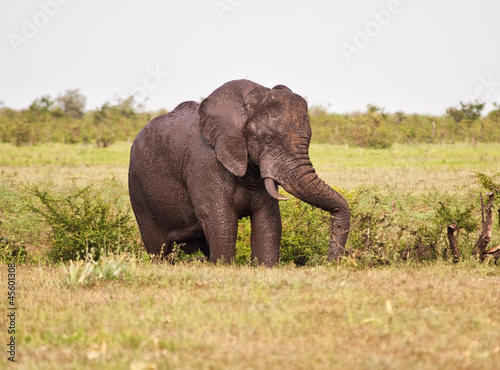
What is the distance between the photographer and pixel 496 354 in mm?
4613

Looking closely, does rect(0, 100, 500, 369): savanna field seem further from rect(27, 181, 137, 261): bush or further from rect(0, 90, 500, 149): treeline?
rect(0, 90, 500, 149): treeline

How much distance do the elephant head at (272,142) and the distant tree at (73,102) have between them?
6872cm

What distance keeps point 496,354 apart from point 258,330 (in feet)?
5.22

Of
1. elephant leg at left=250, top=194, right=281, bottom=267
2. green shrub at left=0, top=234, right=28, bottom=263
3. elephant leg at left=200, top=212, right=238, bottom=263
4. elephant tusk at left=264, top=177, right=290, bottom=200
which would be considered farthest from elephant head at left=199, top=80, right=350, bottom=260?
green shrub at left=0, top=234, right=28, bottom=263

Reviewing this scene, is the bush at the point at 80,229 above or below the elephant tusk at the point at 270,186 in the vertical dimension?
below

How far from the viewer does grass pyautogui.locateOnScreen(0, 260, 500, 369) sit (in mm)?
4547

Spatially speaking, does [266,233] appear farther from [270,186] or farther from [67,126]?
[67,126]

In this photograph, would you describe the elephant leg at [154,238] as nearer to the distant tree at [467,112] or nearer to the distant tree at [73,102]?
the distant tree at [467,112]

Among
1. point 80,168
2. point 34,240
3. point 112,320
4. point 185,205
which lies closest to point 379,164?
point 80,168

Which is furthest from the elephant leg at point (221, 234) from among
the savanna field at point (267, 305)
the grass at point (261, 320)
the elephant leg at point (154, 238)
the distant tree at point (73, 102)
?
the distant tree at point (73, 102)

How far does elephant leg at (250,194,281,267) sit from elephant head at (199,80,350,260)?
51 cm

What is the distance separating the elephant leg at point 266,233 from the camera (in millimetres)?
8570

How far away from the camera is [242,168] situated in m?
8.16

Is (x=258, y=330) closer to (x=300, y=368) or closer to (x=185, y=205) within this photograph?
(x=300, y=368)
